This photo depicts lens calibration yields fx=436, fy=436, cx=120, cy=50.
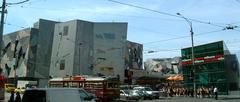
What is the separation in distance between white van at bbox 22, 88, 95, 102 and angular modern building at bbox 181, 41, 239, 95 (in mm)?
41908

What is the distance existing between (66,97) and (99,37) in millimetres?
80604

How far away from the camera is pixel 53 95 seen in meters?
18.6

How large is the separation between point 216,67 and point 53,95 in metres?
47.7

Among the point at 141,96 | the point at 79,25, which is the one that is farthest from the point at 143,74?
the point at 141,96

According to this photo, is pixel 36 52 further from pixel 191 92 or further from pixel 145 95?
pixel 145 95

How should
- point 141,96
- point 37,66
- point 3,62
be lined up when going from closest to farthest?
point 141,96 → point 37,66 → point 3,62

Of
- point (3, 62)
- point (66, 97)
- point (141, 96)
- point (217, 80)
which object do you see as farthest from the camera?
point (3, 62)

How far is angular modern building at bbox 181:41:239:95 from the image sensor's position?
61844 millimetres

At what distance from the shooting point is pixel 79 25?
315 feet

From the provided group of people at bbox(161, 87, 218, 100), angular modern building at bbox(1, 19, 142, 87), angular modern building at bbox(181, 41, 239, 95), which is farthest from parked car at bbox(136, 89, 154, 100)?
angular modern building at bbox(1, 19, 142, 87)

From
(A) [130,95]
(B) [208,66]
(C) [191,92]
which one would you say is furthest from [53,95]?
(B) [208,66]

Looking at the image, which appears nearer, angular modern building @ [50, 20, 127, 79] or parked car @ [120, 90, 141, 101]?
parked car @ [120, 90, 141, 101]

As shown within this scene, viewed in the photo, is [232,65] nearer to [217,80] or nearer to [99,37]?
[217,80]

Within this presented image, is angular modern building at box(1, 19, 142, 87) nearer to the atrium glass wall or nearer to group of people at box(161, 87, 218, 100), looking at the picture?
group of people at box(161, 87, 218, 100)
